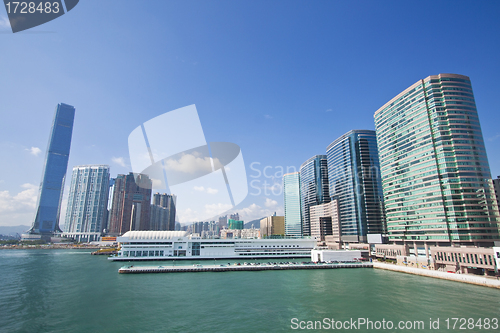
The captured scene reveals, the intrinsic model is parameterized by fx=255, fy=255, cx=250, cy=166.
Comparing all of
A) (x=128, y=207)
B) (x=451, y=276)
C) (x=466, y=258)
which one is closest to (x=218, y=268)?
(x=451, y=276)

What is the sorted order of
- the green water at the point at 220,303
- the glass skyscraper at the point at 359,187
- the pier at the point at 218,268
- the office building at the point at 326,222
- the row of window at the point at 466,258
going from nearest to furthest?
the green water at the point at 220,303 → the row of window at the point at 466,258 → the pier at the point at 218,268 → the glass skyscraper at the point at 359,187 → the office building at the point at 326,222

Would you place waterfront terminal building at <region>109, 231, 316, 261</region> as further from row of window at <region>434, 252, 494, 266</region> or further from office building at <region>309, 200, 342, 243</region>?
row of window at <region>434, 252, 494, 266</region>

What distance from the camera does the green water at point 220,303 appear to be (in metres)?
23.6

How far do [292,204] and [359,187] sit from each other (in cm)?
7870

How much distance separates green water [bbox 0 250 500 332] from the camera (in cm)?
2362

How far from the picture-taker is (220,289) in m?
37.8

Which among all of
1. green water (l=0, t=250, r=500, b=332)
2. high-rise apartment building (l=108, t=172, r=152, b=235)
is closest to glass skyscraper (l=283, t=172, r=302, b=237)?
high-rise apartment building (l=108, t=172, r=152, b=235)

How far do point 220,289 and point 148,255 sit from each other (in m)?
53.9

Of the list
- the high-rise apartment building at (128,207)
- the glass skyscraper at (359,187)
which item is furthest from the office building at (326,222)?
the high-rise apartment building at (128,207)

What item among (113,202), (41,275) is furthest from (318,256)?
(113,202)

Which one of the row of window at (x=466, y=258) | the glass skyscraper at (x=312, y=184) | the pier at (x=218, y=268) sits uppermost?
the glass skyscraper at (x=312, y=184)

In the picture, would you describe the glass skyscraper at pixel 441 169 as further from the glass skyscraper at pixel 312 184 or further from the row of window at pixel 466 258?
the glass skyscraper at pixel 312 184

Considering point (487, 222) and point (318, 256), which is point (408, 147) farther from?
point (318, 256)

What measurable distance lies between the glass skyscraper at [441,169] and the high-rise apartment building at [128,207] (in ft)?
534
